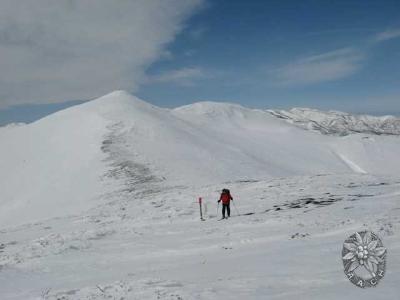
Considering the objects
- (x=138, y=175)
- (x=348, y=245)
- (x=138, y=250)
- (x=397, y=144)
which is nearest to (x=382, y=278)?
(x=348, y=245)

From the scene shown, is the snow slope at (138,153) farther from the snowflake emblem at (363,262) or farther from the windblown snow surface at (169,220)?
the snowflake emblem at (363,262)

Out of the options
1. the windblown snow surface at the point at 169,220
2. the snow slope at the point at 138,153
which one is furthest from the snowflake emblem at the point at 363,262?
the snow slope at the point at 138,153

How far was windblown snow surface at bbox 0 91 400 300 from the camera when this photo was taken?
38.3 ft

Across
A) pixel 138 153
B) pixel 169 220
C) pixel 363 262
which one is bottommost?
pixel 363 262

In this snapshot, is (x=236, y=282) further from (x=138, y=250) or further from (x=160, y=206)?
(x=160, y=206)

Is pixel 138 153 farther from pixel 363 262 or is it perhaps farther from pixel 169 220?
pixel 363 262

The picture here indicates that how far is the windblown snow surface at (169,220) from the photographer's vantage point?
38.3 feet

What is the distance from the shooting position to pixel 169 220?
26.3 metres

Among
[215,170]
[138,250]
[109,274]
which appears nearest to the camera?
[109,274]

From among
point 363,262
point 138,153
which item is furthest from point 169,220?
point 138,153

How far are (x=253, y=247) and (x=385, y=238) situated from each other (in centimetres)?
481

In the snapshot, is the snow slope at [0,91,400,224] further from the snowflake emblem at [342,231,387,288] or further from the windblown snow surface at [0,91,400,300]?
the snowflake emblem at [342,231,387,288]

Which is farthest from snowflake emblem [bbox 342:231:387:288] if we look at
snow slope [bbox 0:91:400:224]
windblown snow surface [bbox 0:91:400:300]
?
snow slope [bbox 0:91:400:224]

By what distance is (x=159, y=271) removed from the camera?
1378 centimetres
